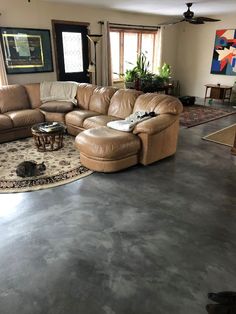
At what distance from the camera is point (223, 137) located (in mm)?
4578

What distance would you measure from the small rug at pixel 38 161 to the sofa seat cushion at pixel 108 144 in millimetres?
328

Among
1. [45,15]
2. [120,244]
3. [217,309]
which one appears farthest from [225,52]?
[217,309]

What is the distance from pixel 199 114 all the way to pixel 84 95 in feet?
9.72

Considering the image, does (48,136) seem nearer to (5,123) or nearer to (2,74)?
(5,123)

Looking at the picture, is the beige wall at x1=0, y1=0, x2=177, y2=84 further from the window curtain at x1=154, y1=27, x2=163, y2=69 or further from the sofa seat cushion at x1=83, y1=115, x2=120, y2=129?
the sofa seat cushion at x1=83, y1=115, x2=120, y2=129

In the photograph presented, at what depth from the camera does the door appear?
219 inches

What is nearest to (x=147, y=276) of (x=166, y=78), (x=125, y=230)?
(x=125, y=230)

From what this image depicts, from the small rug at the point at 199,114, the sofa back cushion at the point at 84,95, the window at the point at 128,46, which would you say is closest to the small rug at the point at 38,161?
the sofa back cushion at the point at 84,95

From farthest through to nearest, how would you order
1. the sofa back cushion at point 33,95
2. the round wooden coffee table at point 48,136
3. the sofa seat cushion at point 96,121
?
the sofa back cushion at point 33,95
the sofa seat cushion at point 96,121
the round wooden coffee table at point 48,136

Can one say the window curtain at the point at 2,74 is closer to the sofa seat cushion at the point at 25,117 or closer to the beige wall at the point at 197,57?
the sofa seat cushion at the point at 25,117

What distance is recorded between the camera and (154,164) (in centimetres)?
355

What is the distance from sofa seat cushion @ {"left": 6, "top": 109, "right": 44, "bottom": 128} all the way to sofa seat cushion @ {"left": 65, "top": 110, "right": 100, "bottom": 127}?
20.6 inches

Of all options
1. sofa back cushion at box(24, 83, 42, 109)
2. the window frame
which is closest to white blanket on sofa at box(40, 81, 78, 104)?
sofa back cushion at box(24, 83, 42, 109)

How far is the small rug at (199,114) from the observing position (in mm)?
5496
